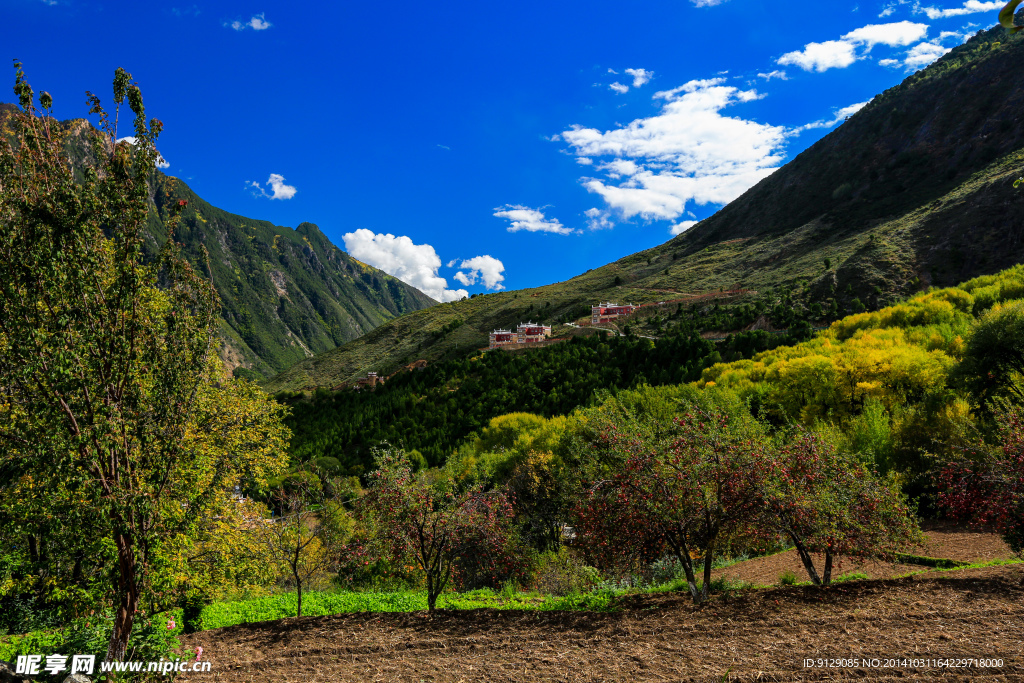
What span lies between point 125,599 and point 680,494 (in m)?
A: 10.1

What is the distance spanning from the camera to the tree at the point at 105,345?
23.4 ft

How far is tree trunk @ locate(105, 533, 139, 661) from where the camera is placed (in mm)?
7578

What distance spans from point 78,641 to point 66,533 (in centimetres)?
190

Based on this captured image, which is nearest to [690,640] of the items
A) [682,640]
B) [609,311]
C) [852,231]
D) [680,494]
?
[682,640]

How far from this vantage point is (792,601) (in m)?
10.0

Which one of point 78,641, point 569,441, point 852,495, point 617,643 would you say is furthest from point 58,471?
point 569,441

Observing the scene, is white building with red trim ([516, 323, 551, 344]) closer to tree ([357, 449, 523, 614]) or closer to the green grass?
the green grass

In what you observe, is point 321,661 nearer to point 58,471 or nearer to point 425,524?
point 425,524

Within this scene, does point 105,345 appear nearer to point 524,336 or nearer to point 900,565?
point 900,565

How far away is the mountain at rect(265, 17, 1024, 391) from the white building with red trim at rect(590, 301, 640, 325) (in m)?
5.23

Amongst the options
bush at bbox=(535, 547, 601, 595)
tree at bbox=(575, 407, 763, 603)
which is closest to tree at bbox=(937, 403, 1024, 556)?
tree at bbox=(575, 407, 763, 603)

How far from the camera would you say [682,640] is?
337 inches

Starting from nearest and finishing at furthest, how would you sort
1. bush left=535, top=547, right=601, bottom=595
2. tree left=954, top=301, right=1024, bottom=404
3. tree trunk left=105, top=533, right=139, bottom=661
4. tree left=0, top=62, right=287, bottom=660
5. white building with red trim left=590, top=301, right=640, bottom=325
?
1. tree left=0, top=62, right=287, bottom=660
2. tree trunk left=105, top=533, right=139, bottom=661
3. bush left=535, top=547, right=601, bottom=595
4. tree left=954, top=301, right=1024, bottom=404
5. white building with red trim left=590, top=301, right=640, bottom=325

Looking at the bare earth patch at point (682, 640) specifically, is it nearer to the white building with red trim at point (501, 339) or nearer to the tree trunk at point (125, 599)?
the tree trunk at point (125, 599)
